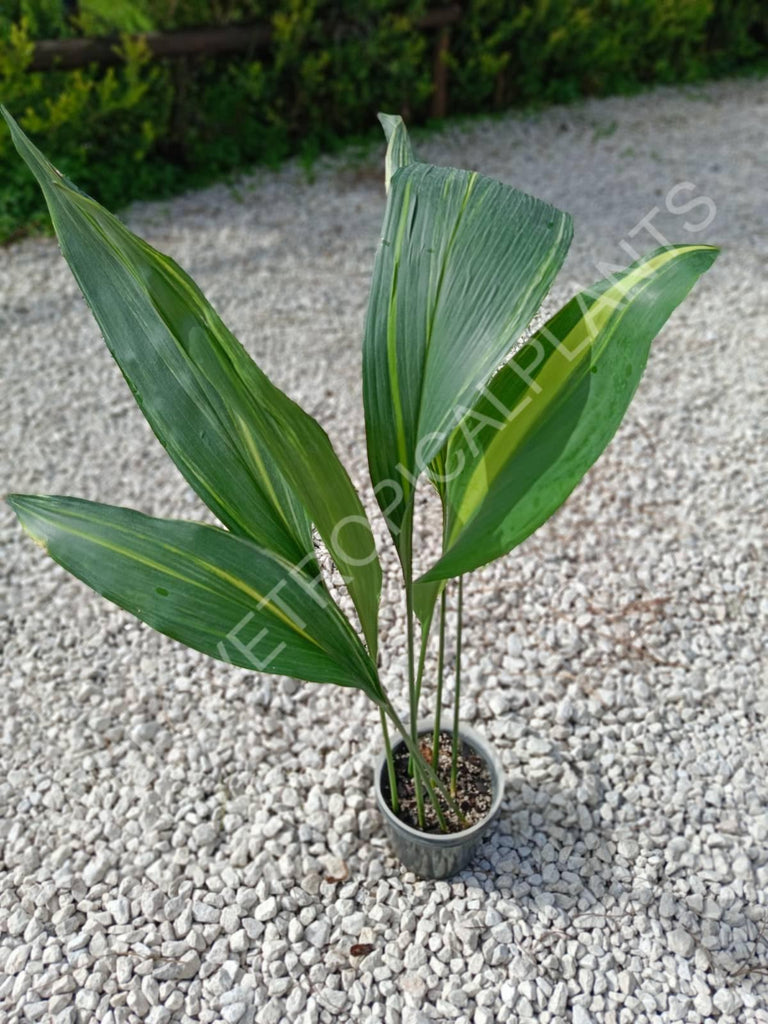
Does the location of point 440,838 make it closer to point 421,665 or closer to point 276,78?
point 421,665

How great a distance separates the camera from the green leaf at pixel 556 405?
0.84 m

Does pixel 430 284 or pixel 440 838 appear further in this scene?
pixel 440 838

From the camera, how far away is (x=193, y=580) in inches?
36.6

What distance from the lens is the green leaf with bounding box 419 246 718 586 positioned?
0.84 m

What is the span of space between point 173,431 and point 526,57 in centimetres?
467

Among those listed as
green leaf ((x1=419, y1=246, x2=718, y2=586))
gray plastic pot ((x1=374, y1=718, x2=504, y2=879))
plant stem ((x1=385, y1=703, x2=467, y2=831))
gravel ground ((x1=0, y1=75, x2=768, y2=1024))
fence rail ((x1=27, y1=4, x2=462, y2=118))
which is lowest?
gravel ground ((x1=0, y1=75, x2=768, y2=1024))

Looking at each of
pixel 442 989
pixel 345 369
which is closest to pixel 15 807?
pixel 442 989

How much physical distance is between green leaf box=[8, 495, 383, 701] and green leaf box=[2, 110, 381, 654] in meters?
0.06

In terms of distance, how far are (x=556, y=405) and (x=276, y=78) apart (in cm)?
384

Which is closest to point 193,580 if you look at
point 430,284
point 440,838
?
point 430,284

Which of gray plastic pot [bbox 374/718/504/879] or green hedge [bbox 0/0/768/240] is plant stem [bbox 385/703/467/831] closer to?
gray plastic pot [bbox 374/718/504/879]

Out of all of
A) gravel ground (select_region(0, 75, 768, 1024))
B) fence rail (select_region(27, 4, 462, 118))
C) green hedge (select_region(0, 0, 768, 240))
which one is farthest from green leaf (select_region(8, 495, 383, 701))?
fence rail (select_region(27, 4, 462, 118))

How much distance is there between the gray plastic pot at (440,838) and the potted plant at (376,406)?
453 mm

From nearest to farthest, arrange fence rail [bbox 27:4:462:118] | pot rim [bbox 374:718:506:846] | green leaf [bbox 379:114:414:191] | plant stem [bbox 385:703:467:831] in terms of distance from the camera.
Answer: green leaf [bbox 379:114:414:191] < plant stem [bbox 385:703:467:831] < pot rim [bbox 374:718:506:846] < fence rail [bbox 27:4:462:118]
